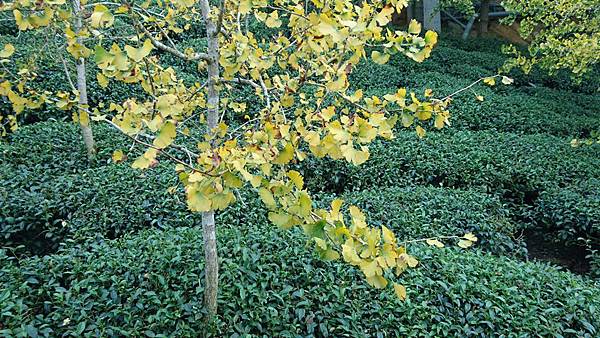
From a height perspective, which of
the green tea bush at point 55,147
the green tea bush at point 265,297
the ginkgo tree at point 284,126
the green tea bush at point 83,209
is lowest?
the green tea bush at point 55,147

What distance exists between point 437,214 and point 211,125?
2414mm

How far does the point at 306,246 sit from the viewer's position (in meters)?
2.00

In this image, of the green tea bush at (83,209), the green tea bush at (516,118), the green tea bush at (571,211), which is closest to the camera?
the green tea bush at (83,209)

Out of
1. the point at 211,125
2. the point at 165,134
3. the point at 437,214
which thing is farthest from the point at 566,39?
the point at 165,134

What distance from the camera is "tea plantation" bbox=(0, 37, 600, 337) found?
2723 millimetres

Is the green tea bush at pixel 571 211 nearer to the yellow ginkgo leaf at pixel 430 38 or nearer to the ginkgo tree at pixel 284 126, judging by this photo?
the ginkgo tree at pixel 284 126

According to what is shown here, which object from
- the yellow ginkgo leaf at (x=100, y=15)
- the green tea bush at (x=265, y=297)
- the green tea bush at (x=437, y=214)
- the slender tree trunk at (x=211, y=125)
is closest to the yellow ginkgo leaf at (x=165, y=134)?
→ the yellow ginkgo leaf at (x=100, y=15)

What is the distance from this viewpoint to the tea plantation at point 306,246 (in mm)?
2723

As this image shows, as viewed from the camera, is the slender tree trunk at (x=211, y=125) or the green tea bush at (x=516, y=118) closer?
the slender tree trunk at (x=211, y=125)

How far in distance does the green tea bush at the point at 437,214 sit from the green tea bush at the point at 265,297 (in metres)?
0.72

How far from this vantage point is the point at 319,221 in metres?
1.57

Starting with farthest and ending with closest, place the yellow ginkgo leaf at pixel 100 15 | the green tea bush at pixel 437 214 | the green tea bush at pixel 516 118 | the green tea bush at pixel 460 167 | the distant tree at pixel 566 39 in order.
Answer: the green tea bush at pixel 516 118
the distant tree at pixel 566 39
the green tea bush at pixel 460 167
the green tea bush at pixel 437 214
the yellow ginkgo leaf at pixel 100 15

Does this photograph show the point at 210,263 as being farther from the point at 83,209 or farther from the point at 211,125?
the point at 83,209

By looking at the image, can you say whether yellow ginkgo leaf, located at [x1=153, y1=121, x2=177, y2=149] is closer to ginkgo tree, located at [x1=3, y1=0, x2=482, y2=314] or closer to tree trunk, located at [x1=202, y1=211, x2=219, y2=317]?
ginkgo tree, located at [x1=3, y1=0, x2=482, y2=314]
